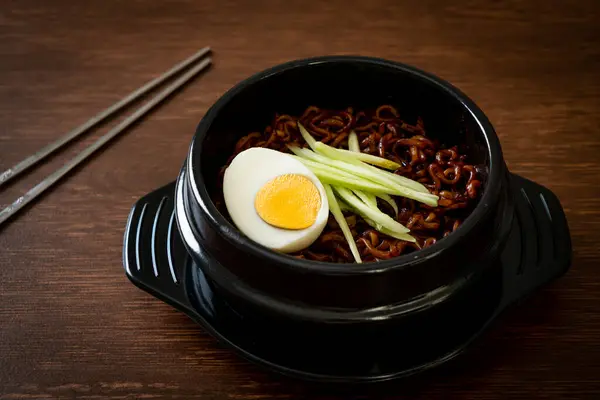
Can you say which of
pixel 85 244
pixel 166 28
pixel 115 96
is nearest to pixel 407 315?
pixel 85 244

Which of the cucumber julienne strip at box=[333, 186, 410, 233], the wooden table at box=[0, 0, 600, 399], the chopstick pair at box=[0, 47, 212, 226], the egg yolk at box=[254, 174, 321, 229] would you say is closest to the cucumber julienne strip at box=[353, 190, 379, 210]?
the cucumber julienne strip at box=[333, 186, 410, 233]

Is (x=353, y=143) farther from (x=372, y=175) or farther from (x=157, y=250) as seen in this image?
(x=157, y=250)

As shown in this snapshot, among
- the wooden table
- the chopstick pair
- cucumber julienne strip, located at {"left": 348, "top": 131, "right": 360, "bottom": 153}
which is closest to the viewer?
the wooden table

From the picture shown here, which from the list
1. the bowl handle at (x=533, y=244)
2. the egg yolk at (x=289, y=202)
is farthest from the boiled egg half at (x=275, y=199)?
the bowl handle at (x=533, y=244)

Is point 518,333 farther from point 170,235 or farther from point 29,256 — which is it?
point 29,256

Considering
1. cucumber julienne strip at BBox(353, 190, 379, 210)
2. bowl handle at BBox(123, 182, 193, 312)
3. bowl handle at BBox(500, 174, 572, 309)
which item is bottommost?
bowl handle at BBox(500, 174, 572, 309)

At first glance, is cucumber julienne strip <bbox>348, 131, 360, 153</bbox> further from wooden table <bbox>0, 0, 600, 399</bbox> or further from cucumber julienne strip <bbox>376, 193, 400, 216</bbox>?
wooden table <bbox>0, 0, 600, 399</bbox>
